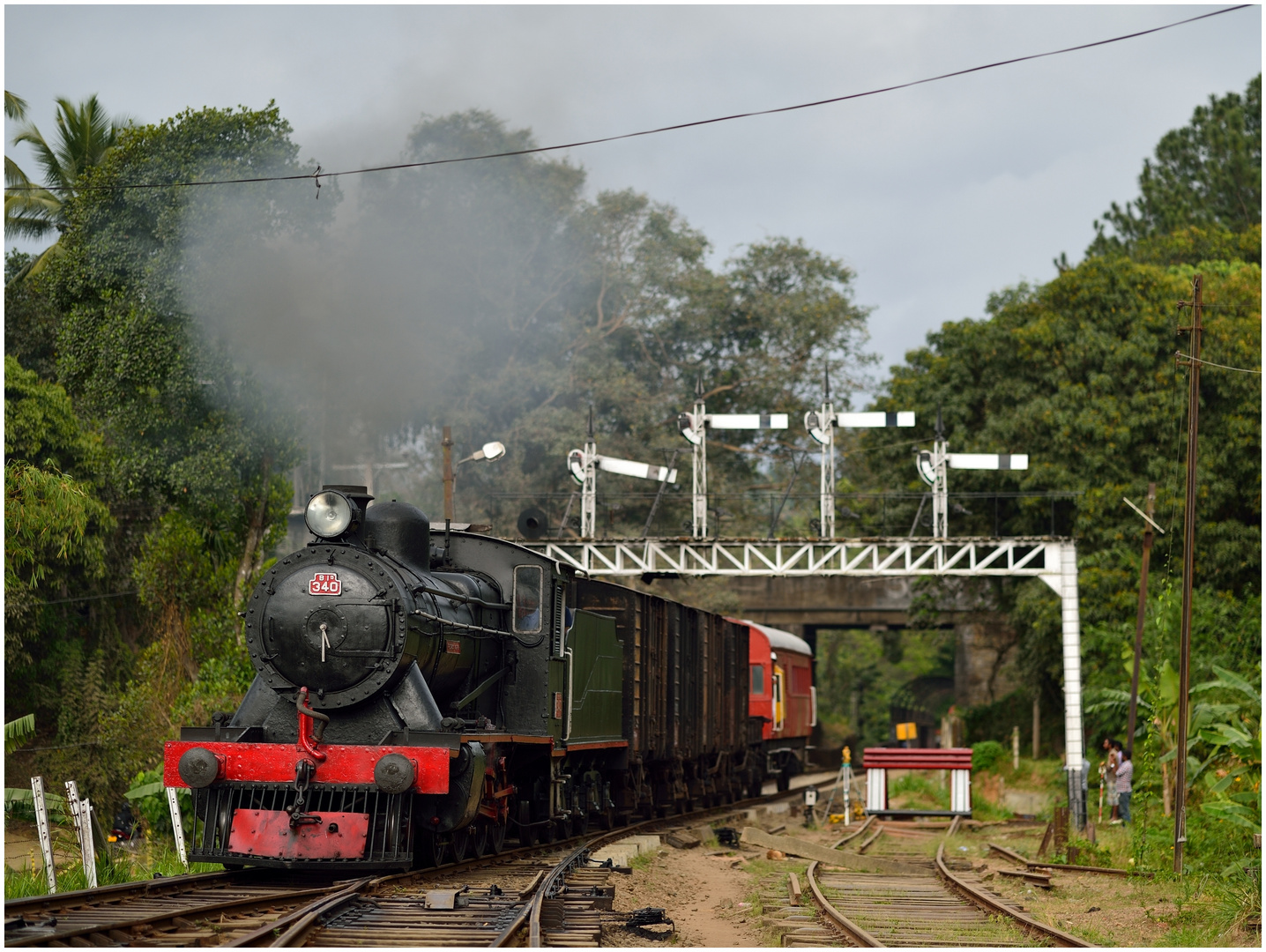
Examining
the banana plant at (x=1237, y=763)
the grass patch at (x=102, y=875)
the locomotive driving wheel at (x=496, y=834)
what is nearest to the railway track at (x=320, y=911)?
the grass patch at (x=102, y=875)

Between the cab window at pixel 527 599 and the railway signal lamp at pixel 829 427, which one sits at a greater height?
the railway signal lamp at pixel 829 427

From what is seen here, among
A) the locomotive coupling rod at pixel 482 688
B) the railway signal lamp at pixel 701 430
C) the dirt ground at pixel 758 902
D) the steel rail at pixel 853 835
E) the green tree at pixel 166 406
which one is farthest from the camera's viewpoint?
the green tree at pixel 166 406

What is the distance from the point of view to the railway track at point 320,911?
6.93 meters

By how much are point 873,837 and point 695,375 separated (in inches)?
843

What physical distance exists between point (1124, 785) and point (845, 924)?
1167 centimetres

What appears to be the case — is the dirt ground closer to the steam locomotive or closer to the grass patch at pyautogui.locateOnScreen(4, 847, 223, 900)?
the steam locomotive

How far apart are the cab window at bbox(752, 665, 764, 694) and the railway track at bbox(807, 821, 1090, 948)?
9345mm

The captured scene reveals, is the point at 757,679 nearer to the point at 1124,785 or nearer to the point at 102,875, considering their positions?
the point at 1124,785

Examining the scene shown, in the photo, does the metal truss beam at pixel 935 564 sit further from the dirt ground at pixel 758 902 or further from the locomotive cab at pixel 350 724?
the locomotive cab at pixel 350 724

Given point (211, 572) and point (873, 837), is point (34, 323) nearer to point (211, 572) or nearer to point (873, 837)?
point (211, 572)

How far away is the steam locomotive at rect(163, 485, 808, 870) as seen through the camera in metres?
9.17

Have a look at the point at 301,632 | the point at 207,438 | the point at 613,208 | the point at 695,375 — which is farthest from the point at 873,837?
the point at 613,208

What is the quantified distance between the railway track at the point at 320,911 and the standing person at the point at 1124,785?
36.2 feet

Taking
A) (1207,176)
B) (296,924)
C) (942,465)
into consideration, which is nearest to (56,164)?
(942,465)
